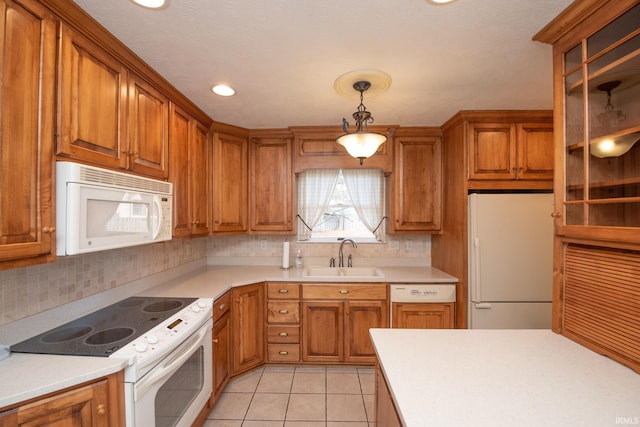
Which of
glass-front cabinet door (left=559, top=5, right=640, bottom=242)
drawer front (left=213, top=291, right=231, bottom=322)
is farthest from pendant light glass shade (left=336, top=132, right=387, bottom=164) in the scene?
drawer front (left=213, top=291, right=231, bottom=322)

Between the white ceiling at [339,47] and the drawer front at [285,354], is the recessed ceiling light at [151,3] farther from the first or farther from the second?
the drawer front at [285,354]

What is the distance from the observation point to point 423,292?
2.50 meters

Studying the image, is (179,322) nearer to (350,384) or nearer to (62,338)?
(62,338)

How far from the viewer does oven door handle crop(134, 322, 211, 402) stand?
121 centimetres

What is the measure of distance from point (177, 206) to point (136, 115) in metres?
0.69

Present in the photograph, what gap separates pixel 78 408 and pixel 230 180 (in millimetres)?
2031

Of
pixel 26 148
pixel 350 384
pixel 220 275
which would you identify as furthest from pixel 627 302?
pixel 220 275

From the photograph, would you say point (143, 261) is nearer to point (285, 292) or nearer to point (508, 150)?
point (285, 292)


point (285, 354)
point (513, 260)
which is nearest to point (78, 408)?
point (285, 354)

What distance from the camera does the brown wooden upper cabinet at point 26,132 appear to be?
962mm

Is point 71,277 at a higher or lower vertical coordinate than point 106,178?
lower

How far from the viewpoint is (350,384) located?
238cm

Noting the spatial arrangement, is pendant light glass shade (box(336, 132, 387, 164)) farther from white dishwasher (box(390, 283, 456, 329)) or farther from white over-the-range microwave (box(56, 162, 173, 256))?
white dishwasher (box(390, 283, 456, 329))

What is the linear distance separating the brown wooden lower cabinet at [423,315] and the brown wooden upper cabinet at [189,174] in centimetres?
190
